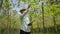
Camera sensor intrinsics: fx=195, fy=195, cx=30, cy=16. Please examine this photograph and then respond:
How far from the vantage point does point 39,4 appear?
2.82 m

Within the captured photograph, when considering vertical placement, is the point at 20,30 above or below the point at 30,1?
below

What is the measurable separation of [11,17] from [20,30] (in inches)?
9.6

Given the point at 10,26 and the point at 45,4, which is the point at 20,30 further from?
the point at 45,4

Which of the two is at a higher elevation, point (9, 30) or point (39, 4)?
point (39, 4)

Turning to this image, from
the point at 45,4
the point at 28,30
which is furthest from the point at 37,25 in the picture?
the point at 45,4

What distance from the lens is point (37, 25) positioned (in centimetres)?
282

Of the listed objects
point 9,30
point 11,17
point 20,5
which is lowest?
point 9,30

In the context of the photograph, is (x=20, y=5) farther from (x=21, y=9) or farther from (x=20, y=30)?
(x=20, y=30)

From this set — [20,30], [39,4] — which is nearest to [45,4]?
[39,4]

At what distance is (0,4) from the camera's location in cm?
293

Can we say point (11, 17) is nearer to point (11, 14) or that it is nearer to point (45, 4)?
point (11, 14)

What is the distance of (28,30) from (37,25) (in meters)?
0.15

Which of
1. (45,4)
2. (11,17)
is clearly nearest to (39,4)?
(45,4)

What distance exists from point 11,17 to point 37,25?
1.34 ft
